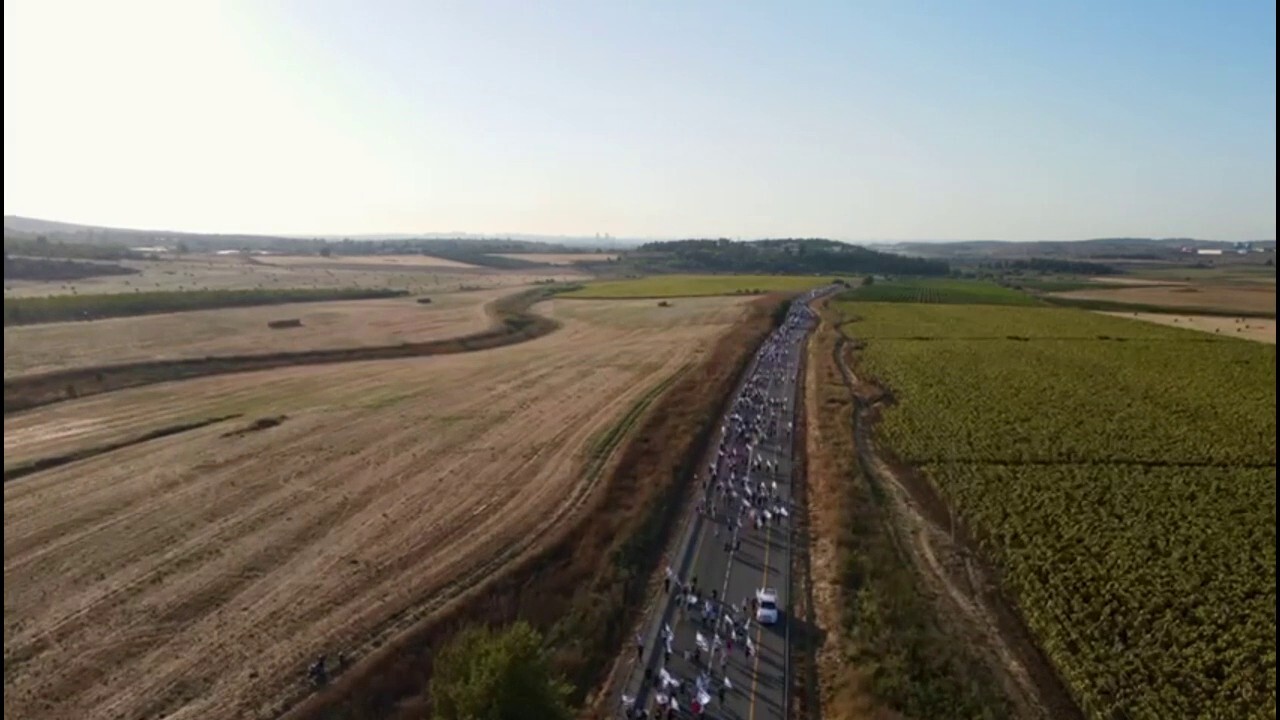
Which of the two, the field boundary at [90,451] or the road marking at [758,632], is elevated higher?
the field boundary at [90,451]

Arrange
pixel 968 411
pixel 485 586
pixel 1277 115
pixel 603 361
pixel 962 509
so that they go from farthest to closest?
pixel 603 361 → pixel 968 411 → pixel 962 509 → pixel 485 586 → pixel 1277 115

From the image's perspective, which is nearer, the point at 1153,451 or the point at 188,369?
the point at 1153,451

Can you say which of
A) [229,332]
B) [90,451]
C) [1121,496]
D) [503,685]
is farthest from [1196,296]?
[503,685]

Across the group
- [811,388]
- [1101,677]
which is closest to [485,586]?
→ [1101,677]

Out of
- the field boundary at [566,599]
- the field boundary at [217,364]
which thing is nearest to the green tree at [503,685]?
the field boundary at [566,599]

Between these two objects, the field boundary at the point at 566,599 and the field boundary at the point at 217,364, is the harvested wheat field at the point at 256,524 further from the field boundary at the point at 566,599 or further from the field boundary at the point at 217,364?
the field boundary at the point at 217,364

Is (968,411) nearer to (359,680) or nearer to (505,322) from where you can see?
(359,680)

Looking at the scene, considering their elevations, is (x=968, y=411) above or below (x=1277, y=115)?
below

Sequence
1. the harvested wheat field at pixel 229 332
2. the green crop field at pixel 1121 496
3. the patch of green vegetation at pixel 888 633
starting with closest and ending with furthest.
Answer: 1. the patch of green vegetation at pixel 888 633
2. the green crop field at pixel 1121 496
3. the harvested wheat field at pixel 229 332
